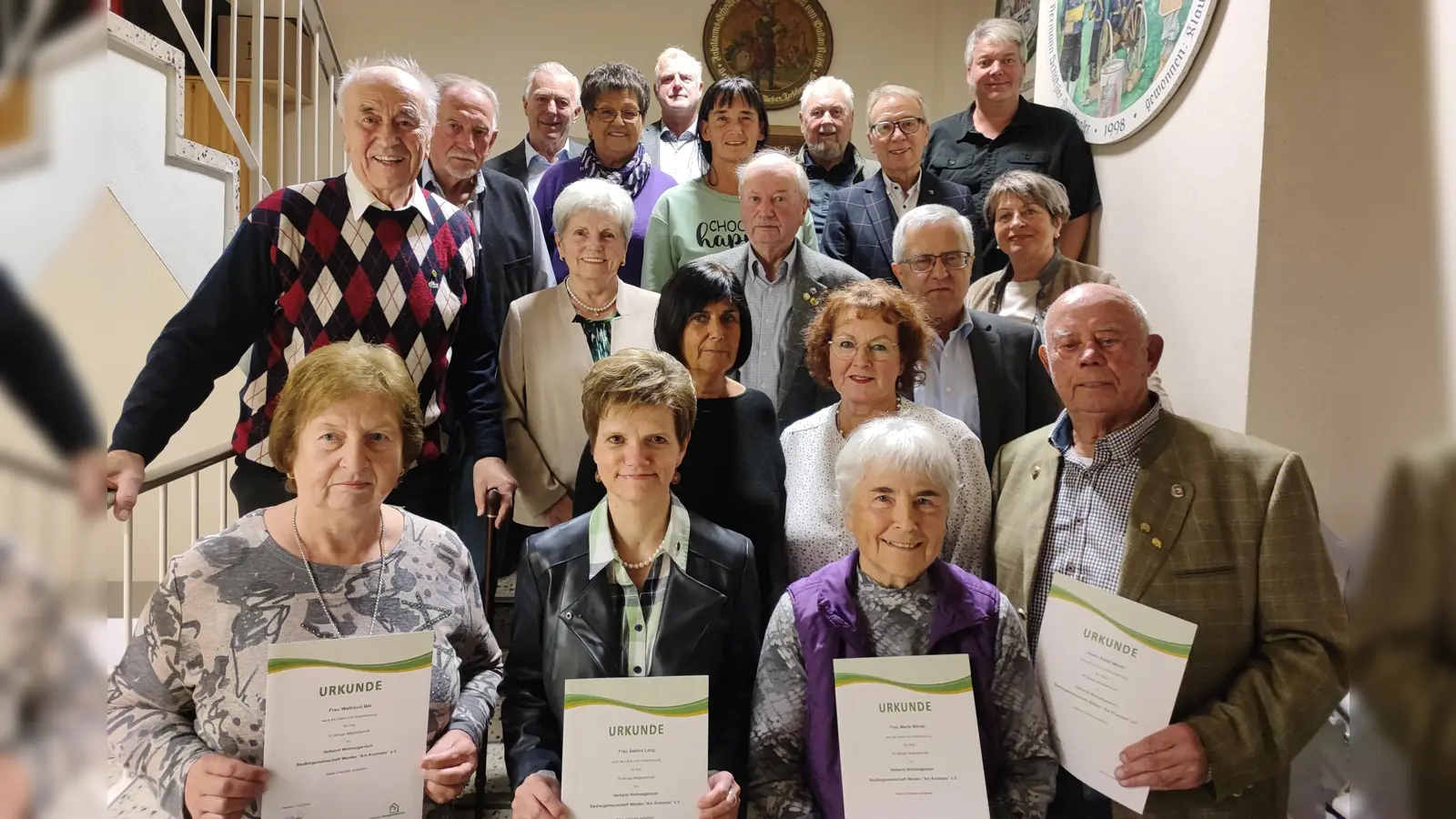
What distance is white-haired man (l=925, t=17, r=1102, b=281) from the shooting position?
3.08 m

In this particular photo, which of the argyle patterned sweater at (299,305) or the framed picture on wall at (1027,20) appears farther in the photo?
the framed picture on wall at (1027,20)

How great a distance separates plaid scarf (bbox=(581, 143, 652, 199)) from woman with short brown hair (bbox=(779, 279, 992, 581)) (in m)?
1.11

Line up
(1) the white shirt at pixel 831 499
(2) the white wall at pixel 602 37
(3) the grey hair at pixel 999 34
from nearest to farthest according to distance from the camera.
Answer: (1) the white shirt at pixel 831 499
(3) the grey hair at pixel 999 34
(2) the white wall at pixel 602 37

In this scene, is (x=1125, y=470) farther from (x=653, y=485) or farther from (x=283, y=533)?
(x=283, y=533)

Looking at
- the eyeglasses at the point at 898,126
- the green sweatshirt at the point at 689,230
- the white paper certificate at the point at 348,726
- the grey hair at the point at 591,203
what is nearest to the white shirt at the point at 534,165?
the green sweatshirt at the point at 689,230

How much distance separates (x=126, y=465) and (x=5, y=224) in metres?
1.94

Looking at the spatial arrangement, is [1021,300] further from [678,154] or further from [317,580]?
[317,580]

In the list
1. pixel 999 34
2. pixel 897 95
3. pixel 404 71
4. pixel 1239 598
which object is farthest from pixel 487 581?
pixel 999 34

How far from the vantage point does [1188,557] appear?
1702mm

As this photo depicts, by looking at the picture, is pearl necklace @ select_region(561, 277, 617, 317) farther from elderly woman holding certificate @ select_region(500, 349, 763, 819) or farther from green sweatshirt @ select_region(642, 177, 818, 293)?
elderly woman holding certificate @ select_region(500, 349, 763, 819)

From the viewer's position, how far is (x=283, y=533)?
5.29 ft

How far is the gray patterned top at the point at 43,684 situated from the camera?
0.51 feet

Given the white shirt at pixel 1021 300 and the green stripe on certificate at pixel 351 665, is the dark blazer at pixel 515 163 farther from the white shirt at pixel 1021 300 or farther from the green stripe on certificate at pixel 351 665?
the green stripe on certificate at pixel 351 665

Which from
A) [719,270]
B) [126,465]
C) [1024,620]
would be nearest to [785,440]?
[719,270]
